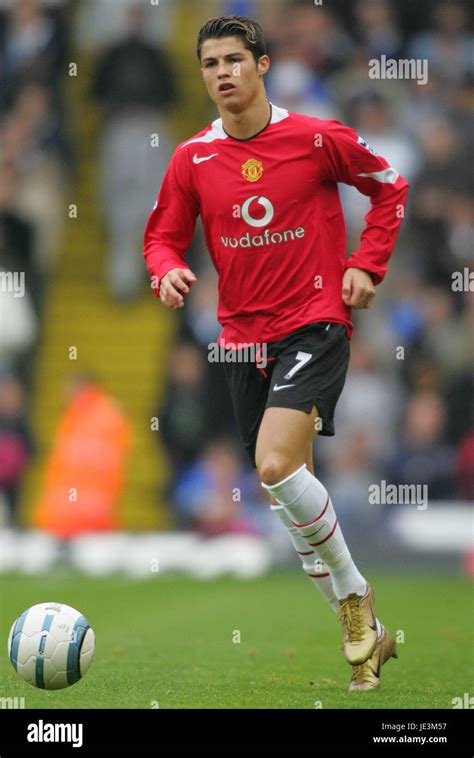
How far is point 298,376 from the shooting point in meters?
6.52

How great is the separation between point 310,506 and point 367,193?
158cm

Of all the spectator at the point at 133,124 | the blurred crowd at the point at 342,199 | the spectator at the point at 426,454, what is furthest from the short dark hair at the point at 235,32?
the spectator at the point at 133,124

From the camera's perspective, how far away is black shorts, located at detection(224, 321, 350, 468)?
6496mm

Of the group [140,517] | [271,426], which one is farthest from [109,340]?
[271,426]

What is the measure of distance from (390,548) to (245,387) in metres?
7.33

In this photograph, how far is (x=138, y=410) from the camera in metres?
17.0

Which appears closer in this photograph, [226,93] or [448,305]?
[226,93]

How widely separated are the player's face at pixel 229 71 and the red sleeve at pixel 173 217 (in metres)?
0.41

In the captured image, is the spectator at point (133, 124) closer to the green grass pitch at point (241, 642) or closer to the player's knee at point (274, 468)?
the green grass pitch at point (241, 642)

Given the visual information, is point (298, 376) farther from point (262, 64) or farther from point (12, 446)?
point (12, 446)

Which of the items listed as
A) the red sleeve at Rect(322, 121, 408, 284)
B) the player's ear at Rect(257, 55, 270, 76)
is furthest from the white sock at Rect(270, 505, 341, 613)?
the player's ear at Rect(257, 55, 270, 76)

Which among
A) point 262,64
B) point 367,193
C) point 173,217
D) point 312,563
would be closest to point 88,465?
point 173,217
